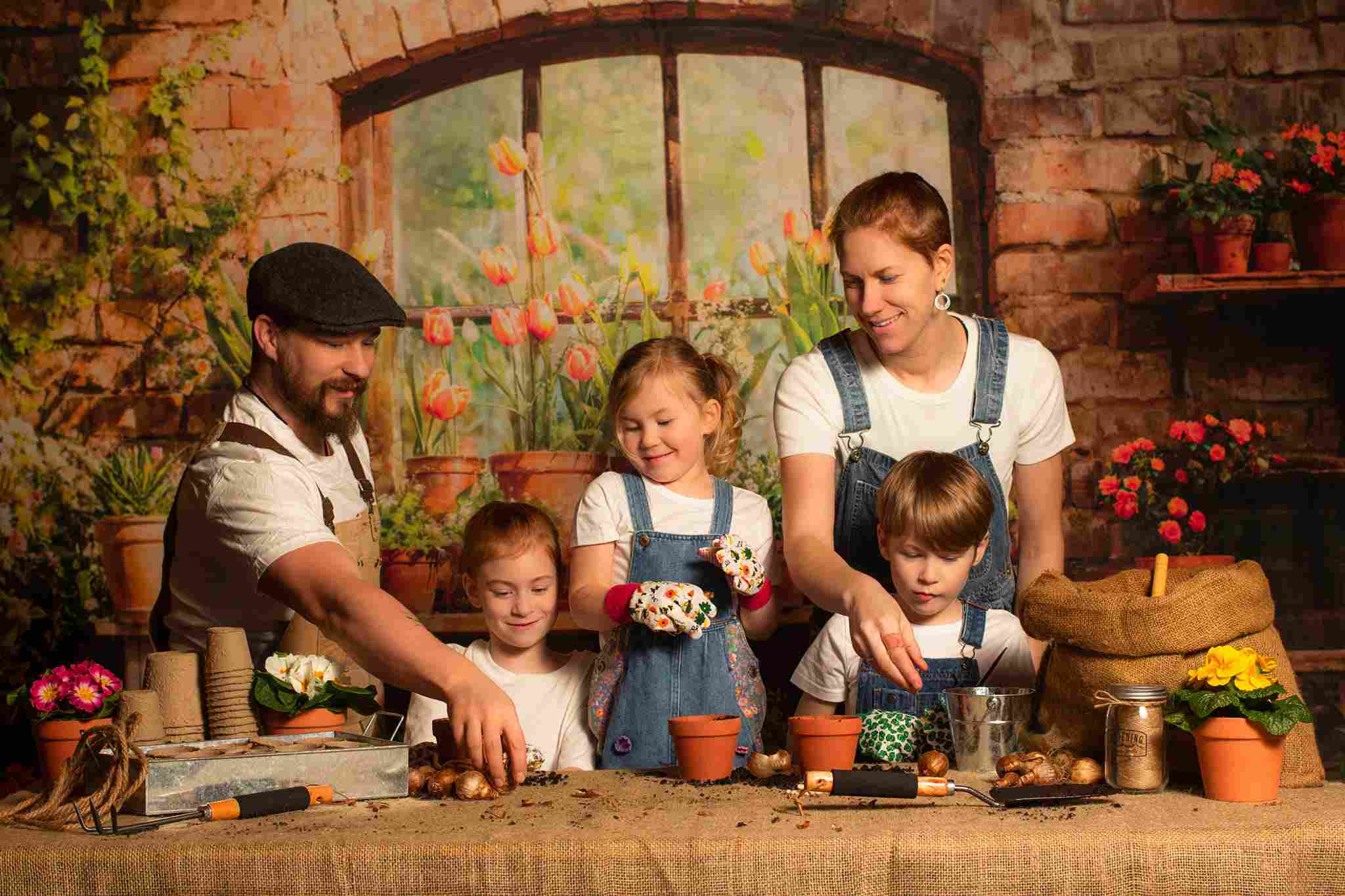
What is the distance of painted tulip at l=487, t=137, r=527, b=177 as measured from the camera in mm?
4305

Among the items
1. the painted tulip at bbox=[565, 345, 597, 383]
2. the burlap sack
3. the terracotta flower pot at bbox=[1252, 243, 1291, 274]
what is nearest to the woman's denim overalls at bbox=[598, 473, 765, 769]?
the burlap sack

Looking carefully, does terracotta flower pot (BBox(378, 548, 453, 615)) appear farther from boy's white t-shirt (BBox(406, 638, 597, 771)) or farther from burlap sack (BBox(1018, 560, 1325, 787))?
burlap sack (BBox(1018, 560, 1325, 787))

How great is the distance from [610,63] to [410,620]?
9.33ft

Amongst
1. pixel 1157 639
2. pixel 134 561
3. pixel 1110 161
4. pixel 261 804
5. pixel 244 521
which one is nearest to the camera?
pixel 261 804

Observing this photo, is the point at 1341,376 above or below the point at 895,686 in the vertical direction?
above

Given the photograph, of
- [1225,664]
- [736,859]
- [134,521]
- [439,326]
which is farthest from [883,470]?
[134,521]

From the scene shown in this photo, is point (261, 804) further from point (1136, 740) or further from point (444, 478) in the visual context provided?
point (444, 478)

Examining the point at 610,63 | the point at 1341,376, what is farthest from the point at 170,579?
the point at 1341,376

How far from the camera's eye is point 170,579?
8.77 ft

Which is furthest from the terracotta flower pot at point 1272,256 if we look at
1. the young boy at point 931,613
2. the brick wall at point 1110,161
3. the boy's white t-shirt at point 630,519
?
the boy's white t-shirt at point 630,519

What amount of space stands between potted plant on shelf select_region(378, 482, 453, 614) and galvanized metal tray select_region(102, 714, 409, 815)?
2279 mm

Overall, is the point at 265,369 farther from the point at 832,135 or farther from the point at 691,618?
the point at 832,135

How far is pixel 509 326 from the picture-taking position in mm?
4258

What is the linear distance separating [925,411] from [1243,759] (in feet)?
3.95
